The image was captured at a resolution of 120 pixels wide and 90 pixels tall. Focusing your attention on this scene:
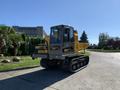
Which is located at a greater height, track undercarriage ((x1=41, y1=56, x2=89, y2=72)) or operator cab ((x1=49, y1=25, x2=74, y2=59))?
operator cab ((x1=49, y1=25, x2=74, y2=59))

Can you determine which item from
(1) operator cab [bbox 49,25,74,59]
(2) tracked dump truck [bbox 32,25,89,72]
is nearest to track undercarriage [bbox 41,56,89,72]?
(2) tracked dump truck [bbox 32,25,89,72]

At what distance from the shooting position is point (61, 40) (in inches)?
538

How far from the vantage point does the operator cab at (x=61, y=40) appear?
1320cm

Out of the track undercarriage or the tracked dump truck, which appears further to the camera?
the track undercarriage

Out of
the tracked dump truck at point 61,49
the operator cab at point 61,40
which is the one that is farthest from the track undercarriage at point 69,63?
the operator cab at point 61,40

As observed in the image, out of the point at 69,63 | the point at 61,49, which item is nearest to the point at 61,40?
the point at 61,49

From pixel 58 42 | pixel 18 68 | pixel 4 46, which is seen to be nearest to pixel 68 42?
pixel 58 42

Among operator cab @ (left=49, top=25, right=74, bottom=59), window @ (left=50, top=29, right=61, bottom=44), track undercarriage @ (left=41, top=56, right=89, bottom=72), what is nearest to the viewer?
operator cab @ (left=49, top=25, right=74, bottom=59)

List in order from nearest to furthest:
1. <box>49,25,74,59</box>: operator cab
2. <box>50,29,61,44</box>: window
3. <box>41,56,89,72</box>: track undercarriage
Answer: <box>49,25,74,59</box>: operator cab → <box>41,56,89,72</box>: track undercarriage → <box>50,29,61,44</box>: window

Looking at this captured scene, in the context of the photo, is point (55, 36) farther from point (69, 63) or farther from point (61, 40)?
point (69, 63)

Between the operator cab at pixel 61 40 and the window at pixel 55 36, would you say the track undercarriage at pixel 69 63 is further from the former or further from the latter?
the window at pixel 55 36

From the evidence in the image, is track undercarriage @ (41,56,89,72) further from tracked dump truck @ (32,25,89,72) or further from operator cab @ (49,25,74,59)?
operator cab @ (49,25,74,59)

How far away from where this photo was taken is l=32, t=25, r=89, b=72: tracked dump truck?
13.3 metres

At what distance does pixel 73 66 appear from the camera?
1444 cm
